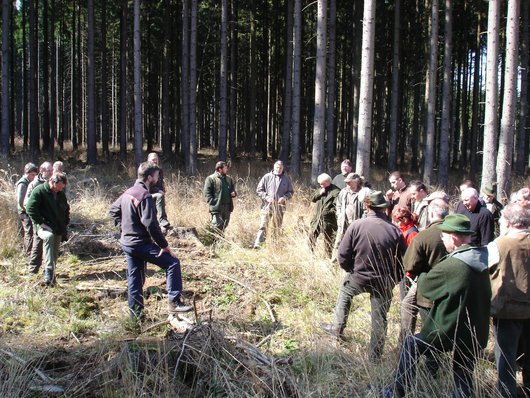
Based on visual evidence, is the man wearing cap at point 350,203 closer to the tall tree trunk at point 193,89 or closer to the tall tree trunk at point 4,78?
the tall tree trunk at point 193,89

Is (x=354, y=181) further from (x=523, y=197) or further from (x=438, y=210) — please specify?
(x=438, y=210)

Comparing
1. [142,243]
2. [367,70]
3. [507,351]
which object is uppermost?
[367,70]

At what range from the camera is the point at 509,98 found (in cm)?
1150

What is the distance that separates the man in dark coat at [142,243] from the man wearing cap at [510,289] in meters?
3.68

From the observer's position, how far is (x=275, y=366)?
4422 millimetres

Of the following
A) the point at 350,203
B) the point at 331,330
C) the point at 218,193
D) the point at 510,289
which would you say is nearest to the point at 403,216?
the point at 331,330

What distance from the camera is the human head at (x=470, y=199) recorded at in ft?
23.8

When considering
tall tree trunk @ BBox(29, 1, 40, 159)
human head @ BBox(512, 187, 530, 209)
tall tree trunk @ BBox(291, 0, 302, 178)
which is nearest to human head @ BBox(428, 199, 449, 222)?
human head @ BBox(512, 187, 530, 209)

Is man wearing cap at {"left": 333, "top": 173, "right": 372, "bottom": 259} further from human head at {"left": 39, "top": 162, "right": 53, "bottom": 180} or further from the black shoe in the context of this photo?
human head at {"left": 39, "top": 162, "right": 53, "bottom": 180}

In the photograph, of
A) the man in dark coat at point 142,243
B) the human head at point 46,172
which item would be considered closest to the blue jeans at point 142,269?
the man in dark coat at point 142,243

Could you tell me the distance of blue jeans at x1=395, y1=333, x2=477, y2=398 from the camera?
3.99m

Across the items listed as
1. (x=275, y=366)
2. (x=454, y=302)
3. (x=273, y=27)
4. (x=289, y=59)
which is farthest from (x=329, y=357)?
(x=273, y=27)

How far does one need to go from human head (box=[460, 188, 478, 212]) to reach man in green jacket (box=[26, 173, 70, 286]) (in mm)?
6015

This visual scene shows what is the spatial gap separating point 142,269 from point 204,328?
6.38 feet
